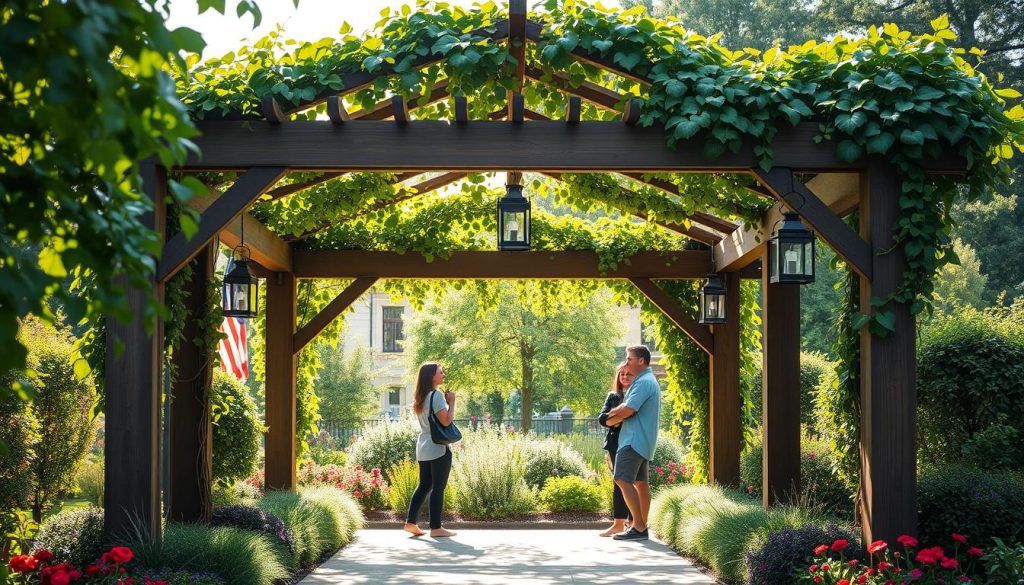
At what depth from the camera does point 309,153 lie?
20.1ft

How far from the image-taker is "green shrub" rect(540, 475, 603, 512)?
11.8 metres

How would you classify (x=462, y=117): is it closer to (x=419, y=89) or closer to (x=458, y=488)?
(x=419, y=89)

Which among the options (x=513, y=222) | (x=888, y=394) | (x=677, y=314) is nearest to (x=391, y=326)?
(x=677, y=314)

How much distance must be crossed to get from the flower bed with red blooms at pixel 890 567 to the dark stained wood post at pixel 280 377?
19.8ft

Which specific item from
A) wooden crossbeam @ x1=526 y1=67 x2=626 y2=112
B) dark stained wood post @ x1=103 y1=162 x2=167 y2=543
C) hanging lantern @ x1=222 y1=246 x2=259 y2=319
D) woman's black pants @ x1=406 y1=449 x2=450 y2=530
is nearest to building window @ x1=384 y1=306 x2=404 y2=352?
woman's black pants @ x1=406 y1=449 x2=450 y2=530

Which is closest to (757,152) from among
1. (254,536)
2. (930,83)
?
(930,83)

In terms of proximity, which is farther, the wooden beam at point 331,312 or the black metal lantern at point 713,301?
the wooden beam at point 331,312

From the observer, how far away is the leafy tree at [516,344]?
21875 millimetres

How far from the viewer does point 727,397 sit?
1080cm

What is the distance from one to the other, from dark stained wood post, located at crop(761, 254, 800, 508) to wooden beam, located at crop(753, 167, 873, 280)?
2501mm

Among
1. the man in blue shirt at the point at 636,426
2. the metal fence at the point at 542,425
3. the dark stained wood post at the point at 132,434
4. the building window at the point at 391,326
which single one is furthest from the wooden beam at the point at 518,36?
the building window at the point at 391,326

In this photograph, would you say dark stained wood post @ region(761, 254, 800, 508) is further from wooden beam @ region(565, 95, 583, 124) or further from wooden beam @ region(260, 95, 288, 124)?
wooden beam @ region(260, 95, 288, 124)

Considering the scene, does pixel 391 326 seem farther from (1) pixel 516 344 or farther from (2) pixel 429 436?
(2) pixel 429 436

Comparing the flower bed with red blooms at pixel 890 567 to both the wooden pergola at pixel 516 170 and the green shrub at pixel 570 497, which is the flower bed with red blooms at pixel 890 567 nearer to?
the wooden pergola at pixel 516 170
